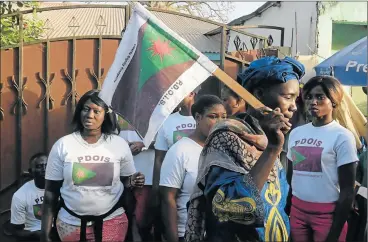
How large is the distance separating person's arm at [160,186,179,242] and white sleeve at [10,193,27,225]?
57.2 inches

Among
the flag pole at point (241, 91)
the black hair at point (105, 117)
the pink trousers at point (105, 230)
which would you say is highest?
the flag pole at point (241, 91)

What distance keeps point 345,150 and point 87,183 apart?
1810mm

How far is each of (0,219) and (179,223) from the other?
210 centimetres

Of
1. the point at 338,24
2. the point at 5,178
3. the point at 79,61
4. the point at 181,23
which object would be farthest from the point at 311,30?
the point at 5,178

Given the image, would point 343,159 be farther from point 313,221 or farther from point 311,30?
point 311,30

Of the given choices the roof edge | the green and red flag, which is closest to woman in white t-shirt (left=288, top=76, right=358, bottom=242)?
the green and red flag

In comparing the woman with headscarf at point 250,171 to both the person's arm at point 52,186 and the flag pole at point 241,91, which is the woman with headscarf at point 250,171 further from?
the person's arm at point 52,186

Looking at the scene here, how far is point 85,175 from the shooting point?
13.7 feet

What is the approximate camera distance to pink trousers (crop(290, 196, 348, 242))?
13.6ft

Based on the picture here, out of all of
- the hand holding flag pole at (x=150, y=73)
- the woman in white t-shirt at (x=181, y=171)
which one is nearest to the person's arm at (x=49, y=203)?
the woman in white t-shirt at (x=181, y=171)

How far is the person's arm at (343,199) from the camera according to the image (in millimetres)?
4086

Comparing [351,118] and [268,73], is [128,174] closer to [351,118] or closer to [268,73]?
[351,118]

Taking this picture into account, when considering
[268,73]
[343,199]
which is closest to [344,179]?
[343,199]

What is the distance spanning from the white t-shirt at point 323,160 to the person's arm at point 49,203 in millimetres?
1728
